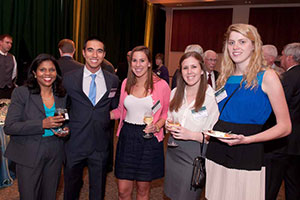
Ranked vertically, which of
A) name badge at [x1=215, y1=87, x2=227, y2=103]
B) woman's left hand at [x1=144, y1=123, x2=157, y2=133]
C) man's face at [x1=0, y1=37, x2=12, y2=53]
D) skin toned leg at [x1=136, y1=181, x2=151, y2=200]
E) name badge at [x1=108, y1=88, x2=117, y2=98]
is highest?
man's face at [x1=0, y1=37, x2=12, y2=53]

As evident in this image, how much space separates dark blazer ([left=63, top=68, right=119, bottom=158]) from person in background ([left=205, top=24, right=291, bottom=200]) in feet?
3.42

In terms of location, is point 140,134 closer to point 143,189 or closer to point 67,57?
point 143,189

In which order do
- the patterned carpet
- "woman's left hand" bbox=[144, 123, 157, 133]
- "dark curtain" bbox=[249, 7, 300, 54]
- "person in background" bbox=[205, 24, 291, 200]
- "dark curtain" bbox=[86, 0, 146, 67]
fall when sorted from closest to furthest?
"person in background" bbox=[205, 24, 291, 200] < "woman's left hand" bbox=[144, 123, 157, 133] < the patterned carpet < "dark curtain" bbox=[86, 0, 146, 67] < "dark curtain" bbox=[249, 7, 300, 54]

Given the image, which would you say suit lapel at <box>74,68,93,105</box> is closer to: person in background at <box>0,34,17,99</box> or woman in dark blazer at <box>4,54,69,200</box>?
woman in dark blazer at <box>4,54,69,200</box>

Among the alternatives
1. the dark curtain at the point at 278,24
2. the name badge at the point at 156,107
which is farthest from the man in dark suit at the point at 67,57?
the dark curtain at the point at 278,24

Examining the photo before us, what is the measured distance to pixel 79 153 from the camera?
7.56 feet

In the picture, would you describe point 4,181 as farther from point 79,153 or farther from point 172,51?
point 172,51

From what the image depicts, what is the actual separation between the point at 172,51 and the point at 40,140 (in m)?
9.61

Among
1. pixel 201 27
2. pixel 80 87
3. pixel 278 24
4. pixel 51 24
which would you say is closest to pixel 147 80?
pixel 80 87

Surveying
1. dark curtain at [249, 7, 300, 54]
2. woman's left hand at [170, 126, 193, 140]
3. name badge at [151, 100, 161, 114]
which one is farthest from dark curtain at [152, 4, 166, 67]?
woman's left hand at [170, 126, 193, 140]

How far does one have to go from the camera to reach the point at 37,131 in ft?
6.51

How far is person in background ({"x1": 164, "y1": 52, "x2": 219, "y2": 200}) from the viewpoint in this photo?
201 cm

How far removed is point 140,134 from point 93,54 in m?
0.81

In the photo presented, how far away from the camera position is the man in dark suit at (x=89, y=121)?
2271 millimetres
